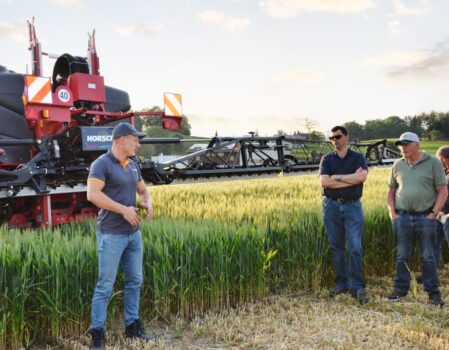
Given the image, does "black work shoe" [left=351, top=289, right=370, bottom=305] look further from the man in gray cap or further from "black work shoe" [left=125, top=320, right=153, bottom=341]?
"black work shoe" [left=125, top=320, right=153, bottom=341]

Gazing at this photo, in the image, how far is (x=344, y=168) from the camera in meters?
5.29

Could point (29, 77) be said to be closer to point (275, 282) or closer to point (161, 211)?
point (161, 211)

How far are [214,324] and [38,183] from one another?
10.3 feet

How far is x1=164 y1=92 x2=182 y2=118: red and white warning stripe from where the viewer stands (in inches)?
309

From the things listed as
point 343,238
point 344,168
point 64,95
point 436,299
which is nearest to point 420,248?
point 436,299

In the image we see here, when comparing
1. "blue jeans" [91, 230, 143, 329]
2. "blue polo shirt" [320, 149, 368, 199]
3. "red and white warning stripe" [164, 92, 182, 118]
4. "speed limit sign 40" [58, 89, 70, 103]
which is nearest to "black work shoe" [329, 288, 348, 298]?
"blue polo shirt" [320, 149, 368, 199]

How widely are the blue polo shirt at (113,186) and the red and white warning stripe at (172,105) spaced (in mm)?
4119

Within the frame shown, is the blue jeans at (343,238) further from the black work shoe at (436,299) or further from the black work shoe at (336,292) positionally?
the black work shoe at (436,299)

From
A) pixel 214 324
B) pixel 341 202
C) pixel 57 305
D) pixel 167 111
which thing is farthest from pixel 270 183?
pixel 57 305

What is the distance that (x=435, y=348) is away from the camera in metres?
3.85

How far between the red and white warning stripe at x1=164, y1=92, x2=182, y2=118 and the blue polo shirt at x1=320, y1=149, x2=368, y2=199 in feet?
10.5

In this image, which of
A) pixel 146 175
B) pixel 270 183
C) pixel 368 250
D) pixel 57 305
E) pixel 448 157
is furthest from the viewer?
pixel 270 183

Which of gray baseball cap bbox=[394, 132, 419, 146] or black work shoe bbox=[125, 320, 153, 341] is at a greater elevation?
gray baseball cap bbox=[394, 132, 419, 146]

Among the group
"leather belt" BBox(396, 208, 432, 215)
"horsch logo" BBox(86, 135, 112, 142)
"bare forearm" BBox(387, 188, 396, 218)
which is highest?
"horsch logo" BBox(86, 135, 112, 142)
